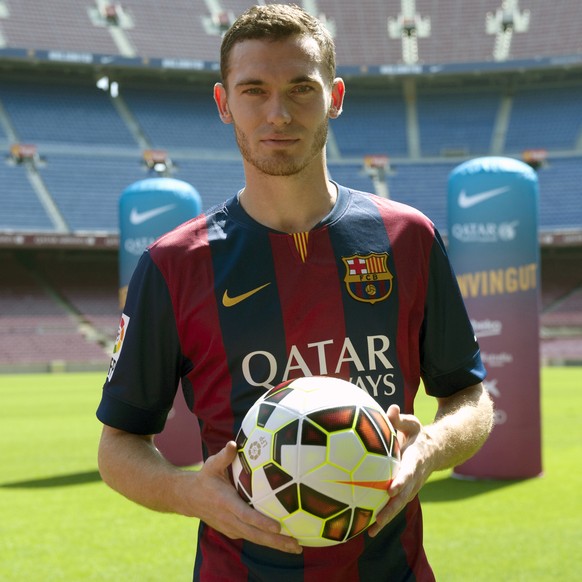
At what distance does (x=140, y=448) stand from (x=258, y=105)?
89cm

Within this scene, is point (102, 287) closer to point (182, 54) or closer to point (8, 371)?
point (8, 371)

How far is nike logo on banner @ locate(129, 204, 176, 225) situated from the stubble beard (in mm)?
6171

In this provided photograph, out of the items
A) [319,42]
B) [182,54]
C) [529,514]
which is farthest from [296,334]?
[182,54]

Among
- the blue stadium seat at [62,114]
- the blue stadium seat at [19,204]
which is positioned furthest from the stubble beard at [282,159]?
the blue stadium seat at [62,114]

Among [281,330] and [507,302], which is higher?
[281,330]

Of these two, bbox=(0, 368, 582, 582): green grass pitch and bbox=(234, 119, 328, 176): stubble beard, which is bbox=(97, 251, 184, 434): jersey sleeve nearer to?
bbox=(234, 119, 328, 176): stubble beard

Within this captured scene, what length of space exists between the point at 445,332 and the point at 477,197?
5.57m

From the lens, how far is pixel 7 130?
33.0 metres

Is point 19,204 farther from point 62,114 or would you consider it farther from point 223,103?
point 223,103

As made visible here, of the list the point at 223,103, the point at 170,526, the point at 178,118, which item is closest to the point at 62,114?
the point at 178,118

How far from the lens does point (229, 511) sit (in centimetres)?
176

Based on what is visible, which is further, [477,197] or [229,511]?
[477,197]

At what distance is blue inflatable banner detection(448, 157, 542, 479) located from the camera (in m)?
7.49

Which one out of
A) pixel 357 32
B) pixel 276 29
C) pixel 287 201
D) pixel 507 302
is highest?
pixel 276 29
